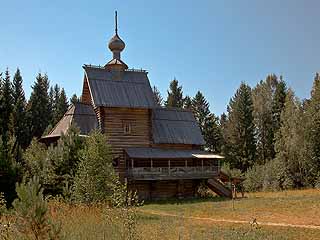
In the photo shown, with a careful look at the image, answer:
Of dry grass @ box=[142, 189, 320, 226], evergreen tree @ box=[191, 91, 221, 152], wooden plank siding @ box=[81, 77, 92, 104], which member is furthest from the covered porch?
evergreen tree @ box=[191, 91, 221, 152]

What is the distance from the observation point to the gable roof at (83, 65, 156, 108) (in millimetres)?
34750

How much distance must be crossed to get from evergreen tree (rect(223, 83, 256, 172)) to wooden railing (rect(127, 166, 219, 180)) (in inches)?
934

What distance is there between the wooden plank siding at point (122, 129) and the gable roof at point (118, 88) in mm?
653

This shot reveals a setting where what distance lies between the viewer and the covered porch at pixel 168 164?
33438 millimetres

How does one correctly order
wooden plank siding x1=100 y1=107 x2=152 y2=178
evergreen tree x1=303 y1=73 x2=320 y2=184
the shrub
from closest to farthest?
wooden plank siding x1=100 y1=107 x2=152 y2=178
evergreen tree x1=303 y1=73 x2=320 y2=184
the shrub

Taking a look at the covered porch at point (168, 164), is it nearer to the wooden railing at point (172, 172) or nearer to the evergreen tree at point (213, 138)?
the wooden railing at point (172, 172)

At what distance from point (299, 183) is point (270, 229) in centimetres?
3450

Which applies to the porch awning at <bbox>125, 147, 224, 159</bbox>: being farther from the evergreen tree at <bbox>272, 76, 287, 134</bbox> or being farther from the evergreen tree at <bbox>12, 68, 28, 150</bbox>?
the evergreen tree at <bbox>272, 76, 287, 134</bbox>

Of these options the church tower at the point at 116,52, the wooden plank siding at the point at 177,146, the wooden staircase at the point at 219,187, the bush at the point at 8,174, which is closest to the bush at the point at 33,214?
the bush at the point at 8,174

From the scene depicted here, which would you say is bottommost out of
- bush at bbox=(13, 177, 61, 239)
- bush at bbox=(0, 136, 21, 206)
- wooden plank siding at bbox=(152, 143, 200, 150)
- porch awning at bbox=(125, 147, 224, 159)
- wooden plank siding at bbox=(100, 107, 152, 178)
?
bush at bbox=(13, 177, 61, 239)

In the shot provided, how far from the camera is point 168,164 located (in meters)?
35.7

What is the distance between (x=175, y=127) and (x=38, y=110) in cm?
2242

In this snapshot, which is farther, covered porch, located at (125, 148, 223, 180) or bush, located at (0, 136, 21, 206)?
covered porch, located at (125, 148, 223, 180)

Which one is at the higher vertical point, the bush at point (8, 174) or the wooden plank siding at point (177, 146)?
the wooden plank siding at point (177, 146)
